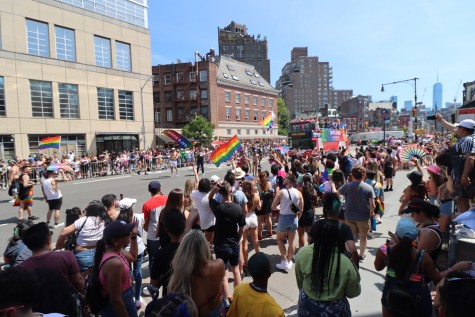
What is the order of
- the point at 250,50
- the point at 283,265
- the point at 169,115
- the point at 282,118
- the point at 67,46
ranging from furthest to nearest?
the point at 250,50
the point at 282,118
the point at 169,115
the point at 67,46
the point at 283,265

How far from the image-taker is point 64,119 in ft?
85.9

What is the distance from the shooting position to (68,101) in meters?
26.6

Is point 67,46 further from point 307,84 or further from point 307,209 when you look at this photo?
point 307,84

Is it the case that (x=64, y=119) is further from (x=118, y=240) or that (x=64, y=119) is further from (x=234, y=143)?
(x=118, y=240)

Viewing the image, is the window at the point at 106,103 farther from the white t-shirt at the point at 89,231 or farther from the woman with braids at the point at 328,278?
the woman with braids at the point at 328,278

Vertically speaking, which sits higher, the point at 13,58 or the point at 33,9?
the point at 33,9

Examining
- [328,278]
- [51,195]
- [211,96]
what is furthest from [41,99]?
[328,278]

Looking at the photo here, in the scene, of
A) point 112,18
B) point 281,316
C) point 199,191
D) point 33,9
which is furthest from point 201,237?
point 112,18

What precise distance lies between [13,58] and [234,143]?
23214mm

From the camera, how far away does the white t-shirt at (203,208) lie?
16.5 ft

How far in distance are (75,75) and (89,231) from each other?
27427mm

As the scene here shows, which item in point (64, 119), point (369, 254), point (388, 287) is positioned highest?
point (64, 119)

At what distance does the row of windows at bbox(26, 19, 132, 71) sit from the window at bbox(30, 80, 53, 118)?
2494 mm

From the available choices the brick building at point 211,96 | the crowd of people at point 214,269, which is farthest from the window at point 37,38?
the crowd of people at point 214,269
